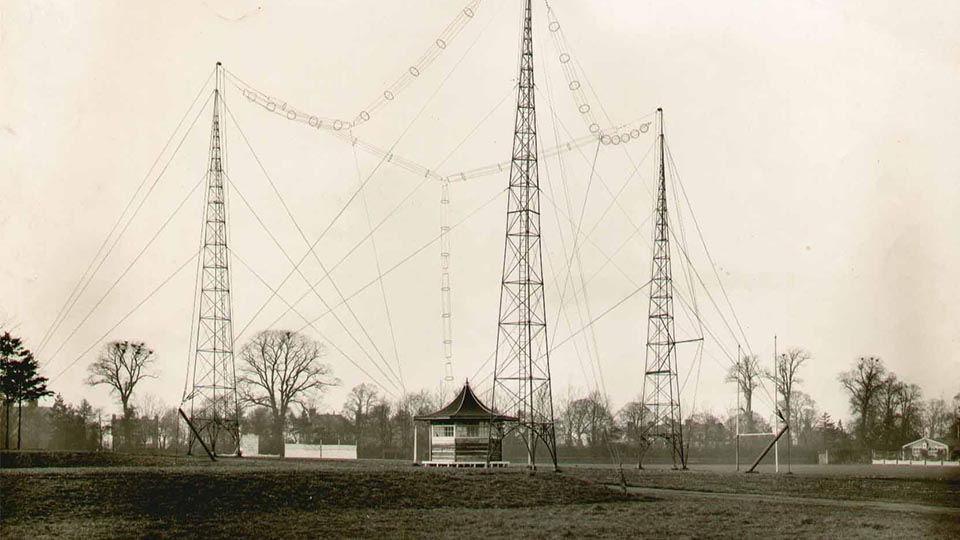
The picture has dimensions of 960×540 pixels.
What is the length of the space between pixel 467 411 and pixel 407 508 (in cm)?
2190

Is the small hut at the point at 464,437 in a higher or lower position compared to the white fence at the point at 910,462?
higher

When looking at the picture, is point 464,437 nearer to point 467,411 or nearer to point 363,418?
point 467,411

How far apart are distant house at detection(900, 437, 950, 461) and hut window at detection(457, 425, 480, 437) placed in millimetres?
58562

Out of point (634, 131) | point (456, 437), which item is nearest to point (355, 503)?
point (456, 437)

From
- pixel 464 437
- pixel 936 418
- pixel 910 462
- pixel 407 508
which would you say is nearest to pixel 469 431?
pixel 464 437

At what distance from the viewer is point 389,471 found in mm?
32781

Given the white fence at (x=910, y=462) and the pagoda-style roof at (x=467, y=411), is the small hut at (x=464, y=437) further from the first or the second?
the white fence at (x=910, y=462)

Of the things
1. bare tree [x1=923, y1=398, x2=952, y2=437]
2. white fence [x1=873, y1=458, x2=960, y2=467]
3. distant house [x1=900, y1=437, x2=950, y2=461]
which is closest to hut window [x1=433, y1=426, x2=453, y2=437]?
white fence [x1=873, y1=458, x2=960, y2=467]

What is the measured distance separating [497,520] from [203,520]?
766cm

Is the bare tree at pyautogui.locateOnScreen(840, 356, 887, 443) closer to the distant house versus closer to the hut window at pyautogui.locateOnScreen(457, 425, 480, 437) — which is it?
the distant house

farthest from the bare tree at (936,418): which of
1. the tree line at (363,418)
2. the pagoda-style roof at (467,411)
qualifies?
the pagoda-style roof at (467,411)

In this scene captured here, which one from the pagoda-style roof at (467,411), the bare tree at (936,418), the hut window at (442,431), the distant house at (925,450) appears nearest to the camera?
the pagoda-style roof at (467,411)

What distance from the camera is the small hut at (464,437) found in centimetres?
4703

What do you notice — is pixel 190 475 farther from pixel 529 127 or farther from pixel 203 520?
→ pixel 529 127
